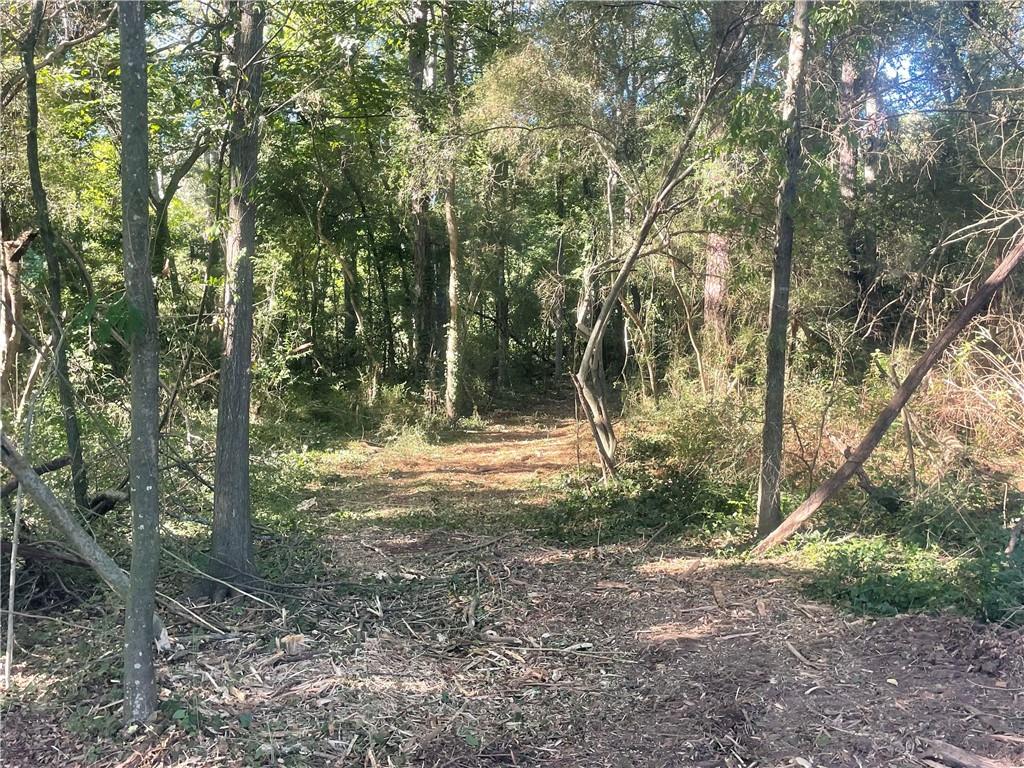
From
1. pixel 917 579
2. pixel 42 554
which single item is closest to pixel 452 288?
pixel 42 554

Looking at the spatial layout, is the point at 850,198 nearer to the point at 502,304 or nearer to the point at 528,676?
the point at 528,676

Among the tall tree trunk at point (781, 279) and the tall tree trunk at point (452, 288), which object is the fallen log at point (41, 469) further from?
the tall tree trunk at point (452, 288)

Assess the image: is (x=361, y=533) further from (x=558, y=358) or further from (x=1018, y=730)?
(x=558, y=358)

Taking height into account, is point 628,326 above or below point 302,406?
above

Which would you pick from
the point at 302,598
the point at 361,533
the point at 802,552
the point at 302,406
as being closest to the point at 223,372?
the point at 302,598

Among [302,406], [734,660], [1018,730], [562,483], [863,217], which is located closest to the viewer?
[1018,730]

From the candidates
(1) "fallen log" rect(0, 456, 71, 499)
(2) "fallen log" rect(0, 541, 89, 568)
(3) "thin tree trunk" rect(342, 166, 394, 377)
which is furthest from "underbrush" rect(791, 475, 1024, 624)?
(3) "thin tree trunk" rect(342, 166, 394, 377)

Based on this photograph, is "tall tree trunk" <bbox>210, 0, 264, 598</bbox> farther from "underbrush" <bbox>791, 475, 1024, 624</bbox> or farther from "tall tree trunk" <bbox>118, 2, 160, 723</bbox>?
"underbrush" <bbox>791, 475, 1024, 624</bbox>

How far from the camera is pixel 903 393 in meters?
6.09

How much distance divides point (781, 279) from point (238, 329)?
4.51 m

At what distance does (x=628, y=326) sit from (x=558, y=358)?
7.99 meters

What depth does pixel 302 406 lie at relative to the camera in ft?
47.5

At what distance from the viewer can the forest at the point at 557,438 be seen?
12.9 ft

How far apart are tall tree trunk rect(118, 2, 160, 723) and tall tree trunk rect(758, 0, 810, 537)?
463 cm
